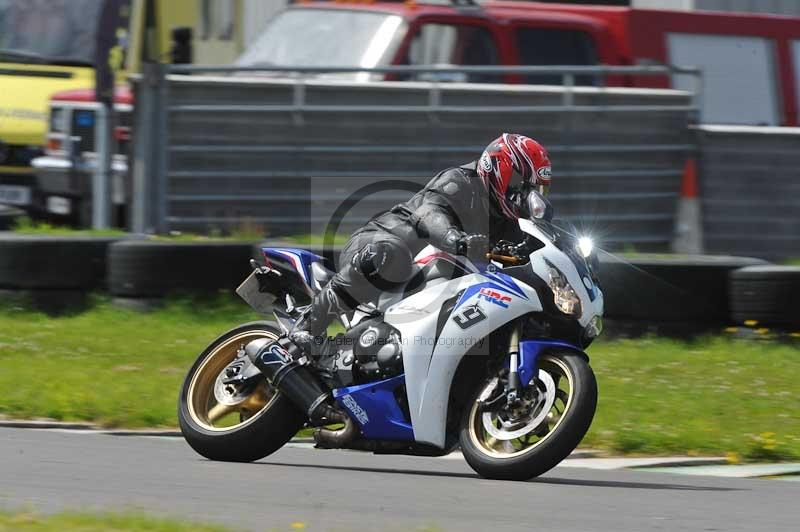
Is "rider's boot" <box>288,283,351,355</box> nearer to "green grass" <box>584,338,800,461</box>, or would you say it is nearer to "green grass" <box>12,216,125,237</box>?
"green grass" <box>584,338,800,461</box>

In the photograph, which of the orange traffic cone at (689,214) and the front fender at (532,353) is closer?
the front fender at (532,353)

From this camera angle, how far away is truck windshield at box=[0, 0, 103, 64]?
15.1 m

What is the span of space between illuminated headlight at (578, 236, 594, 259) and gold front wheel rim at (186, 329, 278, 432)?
4.95ft

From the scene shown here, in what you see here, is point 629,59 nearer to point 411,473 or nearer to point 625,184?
point 625,184

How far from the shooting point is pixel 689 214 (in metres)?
13.9

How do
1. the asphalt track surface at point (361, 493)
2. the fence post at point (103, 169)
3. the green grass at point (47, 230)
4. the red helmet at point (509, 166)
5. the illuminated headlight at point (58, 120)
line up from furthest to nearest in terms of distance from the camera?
the illuminated headlight at point (58, 120)
the fence post at point (103, 169)
the green grass at point (47, 230)
the red helmet at point (509, 166)
the asphalt track surface at point (361, 493)

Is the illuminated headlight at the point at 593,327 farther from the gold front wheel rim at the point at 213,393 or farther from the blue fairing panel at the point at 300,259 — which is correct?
the gold front wheel rim at the point at 213,393

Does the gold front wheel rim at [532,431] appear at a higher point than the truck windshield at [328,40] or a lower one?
lower

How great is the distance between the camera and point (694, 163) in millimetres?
13852

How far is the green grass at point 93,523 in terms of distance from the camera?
505 cm

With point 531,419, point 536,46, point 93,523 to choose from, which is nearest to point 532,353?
point 531,419

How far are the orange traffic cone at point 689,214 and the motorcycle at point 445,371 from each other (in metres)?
7.18

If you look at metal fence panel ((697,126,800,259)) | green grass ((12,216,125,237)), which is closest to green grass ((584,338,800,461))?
metal fence panel ((697,126,800,259))

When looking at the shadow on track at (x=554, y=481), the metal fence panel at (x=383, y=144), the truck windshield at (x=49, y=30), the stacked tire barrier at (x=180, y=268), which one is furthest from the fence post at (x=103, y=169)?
the shadow on track at (x=554, y=481)
